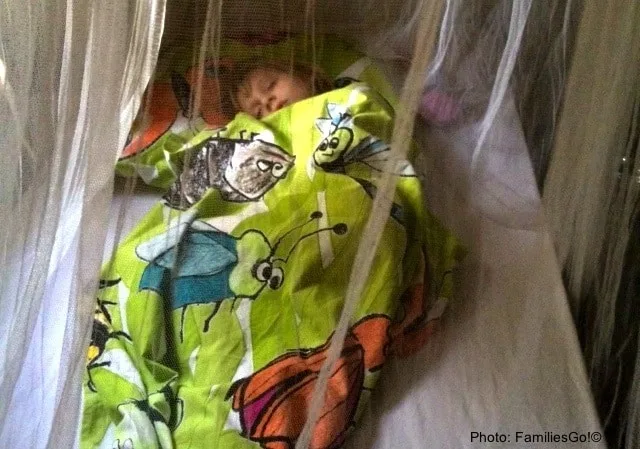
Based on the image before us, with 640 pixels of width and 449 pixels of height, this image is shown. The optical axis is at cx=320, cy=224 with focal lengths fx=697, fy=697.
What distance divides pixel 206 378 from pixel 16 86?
30 cm

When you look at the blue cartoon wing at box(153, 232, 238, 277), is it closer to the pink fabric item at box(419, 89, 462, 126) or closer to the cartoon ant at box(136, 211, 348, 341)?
the cartoon ant at box(136, 211, 348, 341)

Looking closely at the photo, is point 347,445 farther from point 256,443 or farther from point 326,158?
point 326,158

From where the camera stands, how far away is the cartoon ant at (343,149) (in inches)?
24.7

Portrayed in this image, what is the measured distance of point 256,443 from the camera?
0.63m

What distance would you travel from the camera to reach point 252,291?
64 cm

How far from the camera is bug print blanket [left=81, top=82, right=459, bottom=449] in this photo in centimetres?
59

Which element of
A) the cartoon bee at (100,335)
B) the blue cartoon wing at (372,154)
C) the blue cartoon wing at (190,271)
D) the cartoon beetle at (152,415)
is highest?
the blue cartoon wing at (372,154)

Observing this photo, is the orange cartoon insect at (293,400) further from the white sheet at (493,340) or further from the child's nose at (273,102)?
the child's nose at (273,102)

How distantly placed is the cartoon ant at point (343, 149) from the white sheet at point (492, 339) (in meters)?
0.05

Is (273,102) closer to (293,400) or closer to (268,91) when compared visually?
(268,91)

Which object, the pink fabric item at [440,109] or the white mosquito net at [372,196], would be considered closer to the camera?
the white mosquito net at [372,196]

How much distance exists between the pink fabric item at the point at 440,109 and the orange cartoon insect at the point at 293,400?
22 cm

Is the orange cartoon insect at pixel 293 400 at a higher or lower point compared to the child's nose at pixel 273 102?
lower

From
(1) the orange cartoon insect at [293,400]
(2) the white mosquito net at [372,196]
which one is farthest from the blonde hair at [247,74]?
(1) the orange cartoon insect at [293,400]
